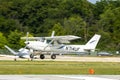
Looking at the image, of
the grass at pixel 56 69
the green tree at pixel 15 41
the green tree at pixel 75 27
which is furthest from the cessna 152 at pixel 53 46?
the green tree at pixel 75 27

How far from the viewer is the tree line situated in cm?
13888

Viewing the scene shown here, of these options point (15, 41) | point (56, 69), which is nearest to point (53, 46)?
point (15, 41)

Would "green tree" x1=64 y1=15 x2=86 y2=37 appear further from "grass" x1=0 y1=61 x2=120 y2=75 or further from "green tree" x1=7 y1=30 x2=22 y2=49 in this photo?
"grass" x1=0 y1=61 x2=120 y2=75

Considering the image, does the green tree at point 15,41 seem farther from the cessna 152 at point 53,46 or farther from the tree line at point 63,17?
the cessna 152 at point 53,46

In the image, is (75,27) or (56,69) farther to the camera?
(75,27)

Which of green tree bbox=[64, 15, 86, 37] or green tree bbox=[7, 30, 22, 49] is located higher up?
green tree bbox=[64, 15, 86, 37]

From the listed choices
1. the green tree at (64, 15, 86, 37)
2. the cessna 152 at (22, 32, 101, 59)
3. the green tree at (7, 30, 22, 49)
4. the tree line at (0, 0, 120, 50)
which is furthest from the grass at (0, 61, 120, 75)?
the green tree at (64, 15, 86, 37)

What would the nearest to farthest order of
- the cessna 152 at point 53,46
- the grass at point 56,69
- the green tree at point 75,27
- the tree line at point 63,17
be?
1. the grass at point 56,69
2. the cessna 152 at point 53,46
3. the green tree at point 75,27
4. the tree line at point 63,17

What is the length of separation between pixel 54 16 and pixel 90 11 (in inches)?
444

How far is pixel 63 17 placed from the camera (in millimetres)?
158375

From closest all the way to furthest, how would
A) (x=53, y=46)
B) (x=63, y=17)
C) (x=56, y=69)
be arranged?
(x=56, y=69)
(x=53, y=46)
(x=63, y=17)

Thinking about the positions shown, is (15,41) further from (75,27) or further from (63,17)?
(63,17)

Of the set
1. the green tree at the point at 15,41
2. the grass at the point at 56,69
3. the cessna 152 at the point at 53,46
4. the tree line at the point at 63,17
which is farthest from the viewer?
the tree line at the point at 63,17

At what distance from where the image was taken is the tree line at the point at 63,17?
139 m
